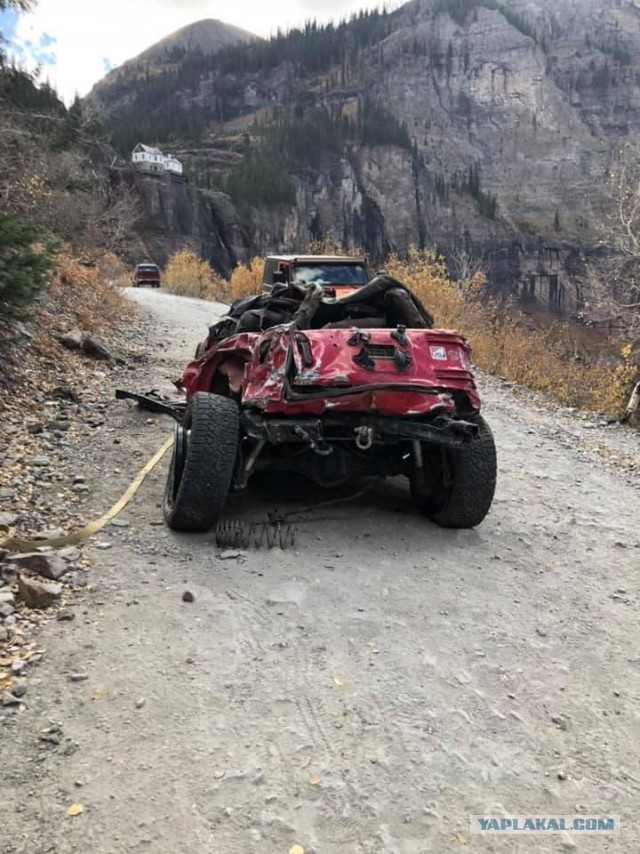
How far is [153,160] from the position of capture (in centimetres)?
8438

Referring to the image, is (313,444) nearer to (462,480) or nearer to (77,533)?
(462,480)

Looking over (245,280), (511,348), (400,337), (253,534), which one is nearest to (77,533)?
(253,534)

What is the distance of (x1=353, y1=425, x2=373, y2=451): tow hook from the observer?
164 inches

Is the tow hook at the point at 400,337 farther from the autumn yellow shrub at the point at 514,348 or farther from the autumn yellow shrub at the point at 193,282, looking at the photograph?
the autumn yellow shrub at the point at 193,282

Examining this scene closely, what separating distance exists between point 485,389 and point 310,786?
916 centimetres

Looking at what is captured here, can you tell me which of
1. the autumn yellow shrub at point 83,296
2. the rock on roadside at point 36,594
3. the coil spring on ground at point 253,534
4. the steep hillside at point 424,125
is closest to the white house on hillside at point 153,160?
the steep hillside at point 424,125

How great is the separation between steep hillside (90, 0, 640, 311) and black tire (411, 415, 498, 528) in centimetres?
8108

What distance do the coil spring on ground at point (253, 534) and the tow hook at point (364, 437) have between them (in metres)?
0.77

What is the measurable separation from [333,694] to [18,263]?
16.1 feet

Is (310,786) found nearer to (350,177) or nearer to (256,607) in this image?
(256,607)

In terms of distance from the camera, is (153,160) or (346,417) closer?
(346,417)

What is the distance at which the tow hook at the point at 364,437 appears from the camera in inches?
164

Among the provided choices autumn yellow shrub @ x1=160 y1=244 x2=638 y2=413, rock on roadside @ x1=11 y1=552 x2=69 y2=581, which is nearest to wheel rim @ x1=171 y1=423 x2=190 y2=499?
rock on roadside @ x1=11 y1=552 x2=69 y2=581

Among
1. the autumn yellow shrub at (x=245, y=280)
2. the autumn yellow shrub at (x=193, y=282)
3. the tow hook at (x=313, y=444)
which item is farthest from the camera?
the autumn yellow shrub at (x=193, y=282)
